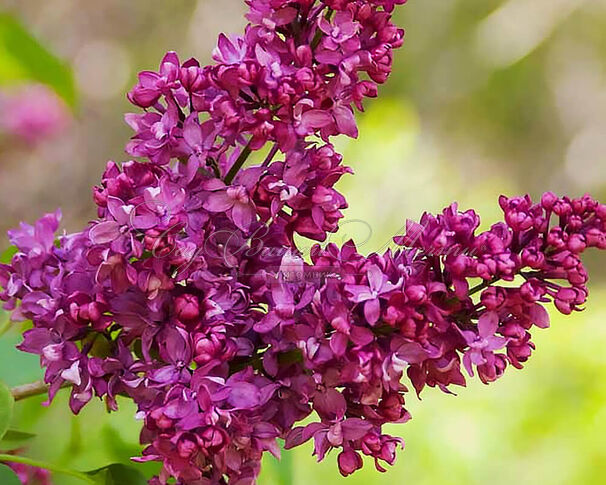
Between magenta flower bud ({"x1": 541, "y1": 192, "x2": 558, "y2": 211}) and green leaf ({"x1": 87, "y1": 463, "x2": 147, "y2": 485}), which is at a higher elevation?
magenta flower bud ({"x1": 541, "y1": 192, "x2": 558, "y2": 211})

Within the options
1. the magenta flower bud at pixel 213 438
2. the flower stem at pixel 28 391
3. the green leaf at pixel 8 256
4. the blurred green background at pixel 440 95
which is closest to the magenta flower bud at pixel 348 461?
the magenta flower bud at pixel 213 438

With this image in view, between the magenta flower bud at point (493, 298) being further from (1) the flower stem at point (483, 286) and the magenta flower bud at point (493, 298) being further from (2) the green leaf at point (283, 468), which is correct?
(2) the green leaf at point (283, 468)

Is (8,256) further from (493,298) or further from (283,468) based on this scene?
(493,298)

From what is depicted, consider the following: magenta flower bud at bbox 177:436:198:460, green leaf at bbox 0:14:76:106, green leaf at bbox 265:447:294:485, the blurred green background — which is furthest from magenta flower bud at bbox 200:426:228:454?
the blurred green background

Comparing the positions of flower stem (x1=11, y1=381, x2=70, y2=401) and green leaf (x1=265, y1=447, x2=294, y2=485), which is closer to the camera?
flower stem (x1=11, y1=381, x2=70, y2=401)

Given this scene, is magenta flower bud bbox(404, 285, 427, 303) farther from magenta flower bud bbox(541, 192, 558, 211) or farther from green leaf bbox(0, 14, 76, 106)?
green leaf bbox(0, 14, 76, 106)

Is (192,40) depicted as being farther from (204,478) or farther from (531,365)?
(204,478)
